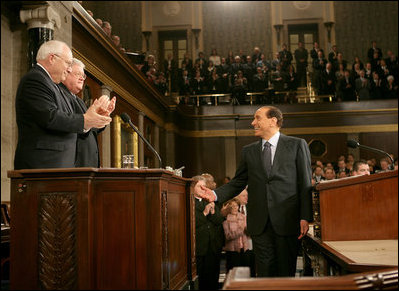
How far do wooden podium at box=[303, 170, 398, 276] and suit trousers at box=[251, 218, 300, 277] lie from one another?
18 cm

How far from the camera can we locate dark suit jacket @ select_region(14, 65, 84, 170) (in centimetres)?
276

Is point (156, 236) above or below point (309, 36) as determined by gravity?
below

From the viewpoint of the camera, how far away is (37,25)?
17.9 feet

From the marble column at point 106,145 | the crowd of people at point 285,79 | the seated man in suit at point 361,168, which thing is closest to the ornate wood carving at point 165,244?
the seated man in suit at point 361,168

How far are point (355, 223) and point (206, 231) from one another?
2195mm

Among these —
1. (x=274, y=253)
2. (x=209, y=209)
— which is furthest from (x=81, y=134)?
(x=209, y=209)

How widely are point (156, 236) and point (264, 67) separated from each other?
11019 millimetres

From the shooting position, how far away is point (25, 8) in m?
5.53

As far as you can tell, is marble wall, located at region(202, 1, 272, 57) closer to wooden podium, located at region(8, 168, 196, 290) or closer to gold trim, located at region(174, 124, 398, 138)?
gold trim, located at region(174, 124, 398, 138)

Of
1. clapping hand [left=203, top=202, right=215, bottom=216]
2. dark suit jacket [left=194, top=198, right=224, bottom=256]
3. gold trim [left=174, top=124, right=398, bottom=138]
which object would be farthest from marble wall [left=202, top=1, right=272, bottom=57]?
clapping hand [left=203, top=202, right=215, bottom=216]

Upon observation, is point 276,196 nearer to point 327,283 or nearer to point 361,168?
point 327,283

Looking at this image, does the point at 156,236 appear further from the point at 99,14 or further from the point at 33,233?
the point at 99,14

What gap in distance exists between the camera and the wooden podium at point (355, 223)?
2.34m

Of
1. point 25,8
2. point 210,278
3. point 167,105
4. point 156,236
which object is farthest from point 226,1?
point 156,236
